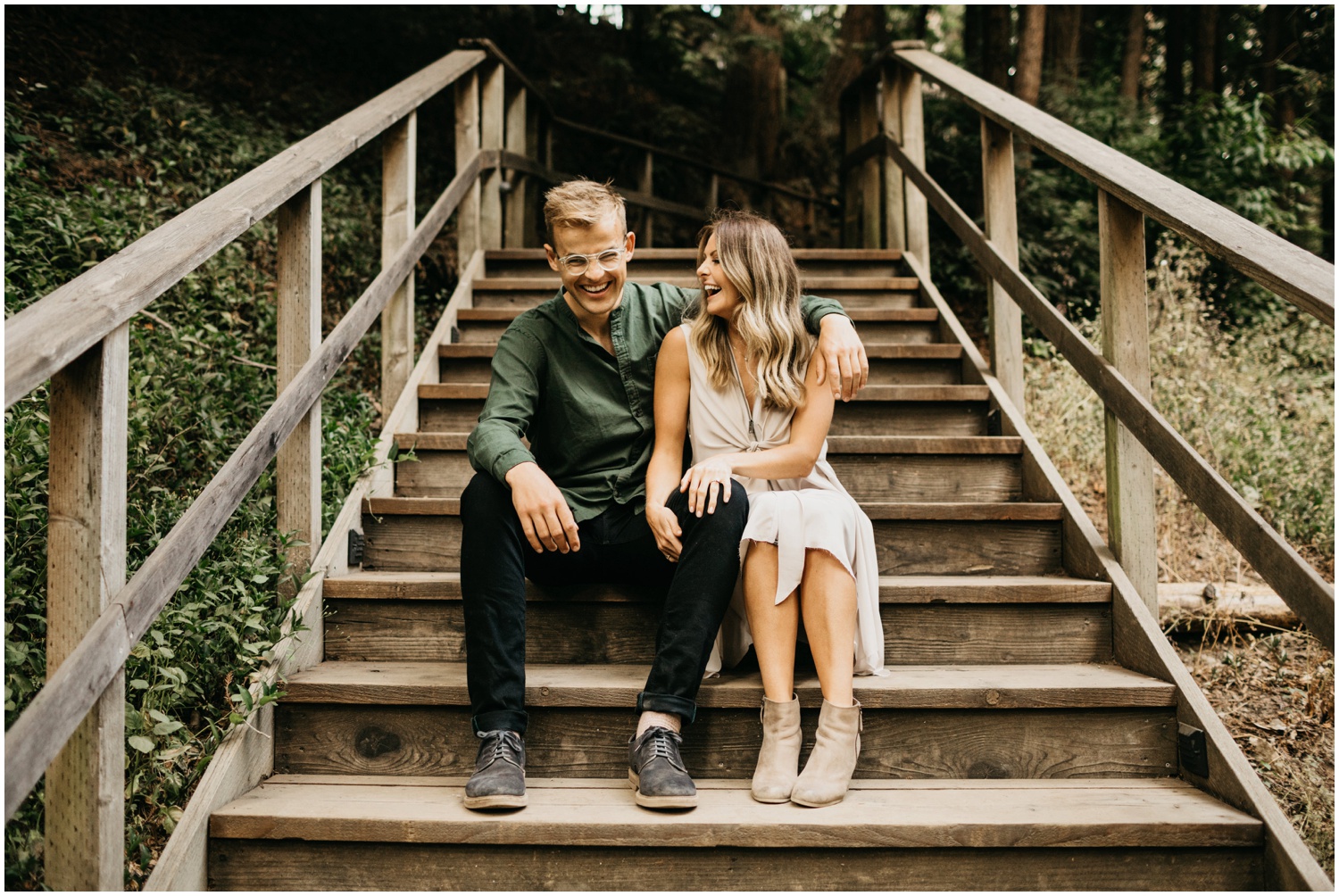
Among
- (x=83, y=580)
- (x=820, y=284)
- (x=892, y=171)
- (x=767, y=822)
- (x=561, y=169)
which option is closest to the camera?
(x=83, y=580)

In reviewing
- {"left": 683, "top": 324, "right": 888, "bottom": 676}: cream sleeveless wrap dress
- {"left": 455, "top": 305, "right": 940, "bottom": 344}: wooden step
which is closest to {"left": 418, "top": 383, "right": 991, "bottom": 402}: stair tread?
{"left": 455, "top": 305, "right": 940, "bottom": 344}: wooden step

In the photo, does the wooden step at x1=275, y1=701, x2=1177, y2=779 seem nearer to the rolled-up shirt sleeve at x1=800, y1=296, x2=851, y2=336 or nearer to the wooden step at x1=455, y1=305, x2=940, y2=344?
the rolled-up shirt sleeve at x1=800, y1=296, x2=851, y2=336

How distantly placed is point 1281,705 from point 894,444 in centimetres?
131

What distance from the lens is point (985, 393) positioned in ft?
9.78

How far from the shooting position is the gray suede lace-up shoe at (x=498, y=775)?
169 cm

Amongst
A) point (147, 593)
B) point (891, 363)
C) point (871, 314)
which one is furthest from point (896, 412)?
point (147, 593)

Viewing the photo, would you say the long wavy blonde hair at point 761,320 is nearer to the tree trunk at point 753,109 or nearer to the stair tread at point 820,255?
the stair tread at point 820,255

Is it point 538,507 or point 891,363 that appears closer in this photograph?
point 538,507

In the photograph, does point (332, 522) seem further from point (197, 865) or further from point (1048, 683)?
point (1048, 683)

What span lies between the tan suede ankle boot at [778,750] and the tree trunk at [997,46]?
21.6 ft

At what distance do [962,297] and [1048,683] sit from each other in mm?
4139

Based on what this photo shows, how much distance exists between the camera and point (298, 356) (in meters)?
2.20

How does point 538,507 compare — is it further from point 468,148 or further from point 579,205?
point 468,148

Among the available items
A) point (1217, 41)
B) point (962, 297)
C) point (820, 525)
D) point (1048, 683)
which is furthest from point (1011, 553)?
point (1217, 41)
